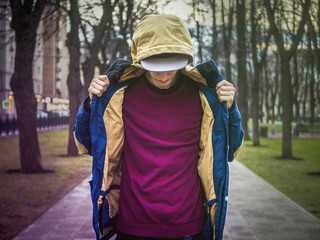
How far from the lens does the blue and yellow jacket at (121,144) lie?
2.30m

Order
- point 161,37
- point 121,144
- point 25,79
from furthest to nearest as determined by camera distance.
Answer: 1. point 25,79
2. point 121,144
3. point 161,37

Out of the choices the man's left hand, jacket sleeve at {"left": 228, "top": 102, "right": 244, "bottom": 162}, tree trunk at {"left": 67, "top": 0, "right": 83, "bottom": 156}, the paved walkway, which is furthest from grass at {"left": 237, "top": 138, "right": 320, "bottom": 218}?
tree trunk at {"left": 67, "top": 0, "right": 83, "bottom": 156}

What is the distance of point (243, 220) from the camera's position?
5.61m

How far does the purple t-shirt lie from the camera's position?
6.87ft

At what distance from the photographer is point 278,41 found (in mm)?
12484

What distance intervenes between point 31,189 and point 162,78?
6665mm

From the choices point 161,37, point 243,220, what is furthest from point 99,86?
point 243,220

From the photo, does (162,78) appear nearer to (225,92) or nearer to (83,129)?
(225,92)

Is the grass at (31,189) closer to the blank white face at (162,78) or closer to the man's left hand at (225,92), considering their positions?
the blank white face at (162,78)

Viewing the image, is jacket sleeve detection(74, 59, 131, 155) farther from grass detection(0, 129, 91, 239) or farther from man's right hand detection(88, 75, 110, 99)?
grass detection(0, 129, 91, 239)

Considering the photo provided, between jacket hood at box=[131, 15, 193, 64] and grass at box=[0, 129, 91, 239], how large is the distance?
3.94m

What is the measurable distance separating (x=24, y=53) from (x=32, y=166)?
3063 mm

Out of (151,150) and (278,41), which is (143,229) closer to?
(151,150)

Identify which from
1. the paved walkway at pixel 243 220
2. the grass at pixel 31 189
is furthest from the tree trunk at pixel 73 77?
the paved walkway at pixel 243 220
